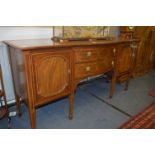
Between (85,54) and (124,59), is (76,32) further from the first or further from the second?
(124,59)

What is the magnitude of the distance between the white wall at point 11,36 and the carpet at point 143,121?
1370mm

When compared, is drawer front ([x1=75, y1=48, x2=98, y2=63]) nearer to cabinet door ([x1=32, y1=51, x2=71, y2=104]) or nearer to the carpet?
cabinet door ([x1=32, y1=51, x2=71, y2=104])

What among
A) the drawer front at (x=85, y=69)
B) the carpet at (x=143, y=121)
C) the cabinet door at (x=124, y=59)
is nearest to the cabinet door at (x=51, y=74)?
the drawer front at (x=85, y=69)

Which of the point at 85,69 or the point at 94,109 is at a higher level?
the point at 85,69

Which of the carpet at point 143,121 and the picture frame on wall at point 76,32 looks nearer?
the carpet at point 143,121

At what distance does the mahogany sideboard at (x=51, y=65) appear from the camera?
1239mm

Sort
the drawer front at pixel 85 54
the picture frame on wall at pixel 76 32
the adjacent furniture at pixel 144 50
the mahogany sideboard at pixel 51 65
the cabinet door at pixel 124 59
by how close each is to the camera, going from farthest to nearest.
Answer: the adjacent furniture at pixel 144 50 < the cabinet door at pixel 124 59 < the picture frame on wall at pixel 76 32 < the drawer front at pixel 85 54 < the mahogany sideboard at pixel 51 65

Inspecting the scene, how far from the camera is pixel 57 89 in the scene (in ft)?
4.87

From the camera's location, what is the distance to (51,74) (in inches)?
54.6

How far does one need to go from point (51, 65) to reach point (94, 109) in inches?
36.9

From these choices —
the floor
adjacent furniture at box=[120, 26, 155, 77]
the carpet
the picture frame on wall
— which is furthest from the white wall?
adjacent furniture at box=[120, 26, 155, 77]

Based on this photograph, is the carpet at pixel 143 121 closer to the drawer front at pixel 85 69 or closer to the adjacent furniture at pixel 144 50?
the drawer front at pixel 85 69

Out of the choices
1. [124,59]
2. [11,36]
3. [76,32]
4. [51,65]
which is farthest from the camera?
[124,59]


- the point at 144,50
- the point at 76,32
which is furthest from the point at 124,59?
the point at 144,50
